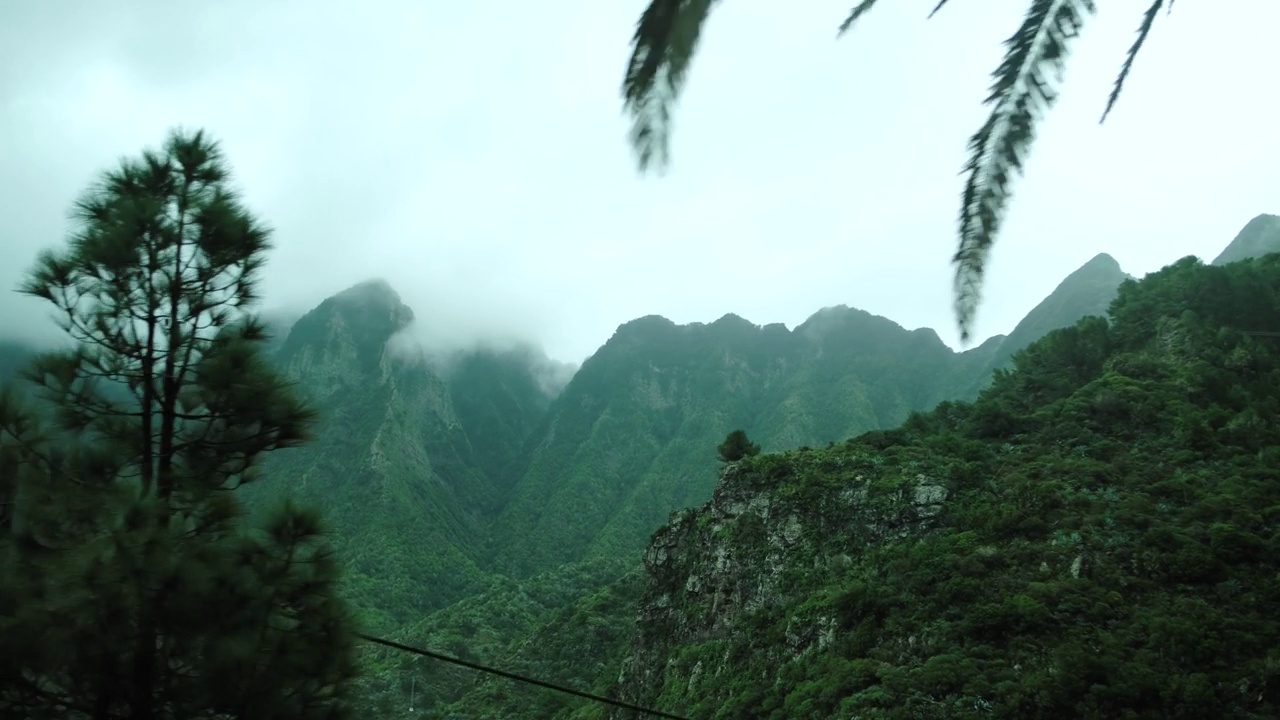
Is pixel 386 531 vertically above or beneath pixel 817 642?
above

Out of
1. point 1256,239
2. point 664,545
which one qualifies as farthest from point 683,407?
point 664,545

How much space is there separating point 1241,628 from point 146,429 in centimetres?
1525

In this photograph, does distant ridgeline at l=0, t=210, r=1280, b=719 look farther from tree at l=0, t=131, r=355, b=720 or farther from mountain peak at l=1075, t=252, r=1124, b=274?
mountain peak at l=1075, t=252, r=1124, b=274

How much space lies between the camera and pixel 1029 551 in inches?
635

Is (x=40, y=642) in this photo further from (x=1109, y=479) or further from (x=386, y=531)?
(x=386, y=531)

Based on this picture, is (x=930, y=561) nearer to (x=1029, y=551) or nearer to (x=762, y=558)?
(x=1029, y=551)

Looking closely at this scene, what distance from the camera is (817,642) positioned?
17.2 meters

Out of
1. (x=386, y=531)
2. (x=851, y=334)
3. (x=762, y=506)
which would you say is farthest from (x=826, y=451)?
(x=851, y=334)

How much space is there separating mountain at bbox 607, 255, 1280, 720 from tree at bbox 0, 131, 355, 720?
12.0 meters

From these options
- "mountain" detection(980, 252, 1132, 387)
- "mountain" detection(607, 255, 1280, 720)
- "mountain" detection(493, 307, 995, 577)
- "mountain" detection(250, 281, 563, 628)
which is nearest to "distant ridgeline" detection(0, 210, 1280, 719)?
"mountain" detection(607, 255, 1280, 720)

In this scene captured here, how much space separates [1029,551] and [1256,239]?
5825 centimetres

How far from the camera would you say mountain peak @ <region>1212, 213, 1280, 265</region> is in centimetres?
5506

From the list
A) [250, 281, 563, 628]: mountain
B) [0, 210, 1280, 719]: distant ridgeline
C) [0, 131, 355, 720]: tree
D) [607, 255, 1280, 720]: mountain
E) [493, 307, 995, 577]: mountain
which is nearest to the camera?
[0, 131, 355, 720]: tree

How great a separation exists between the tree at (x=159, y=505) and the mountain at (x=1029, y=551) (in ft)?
39.3
